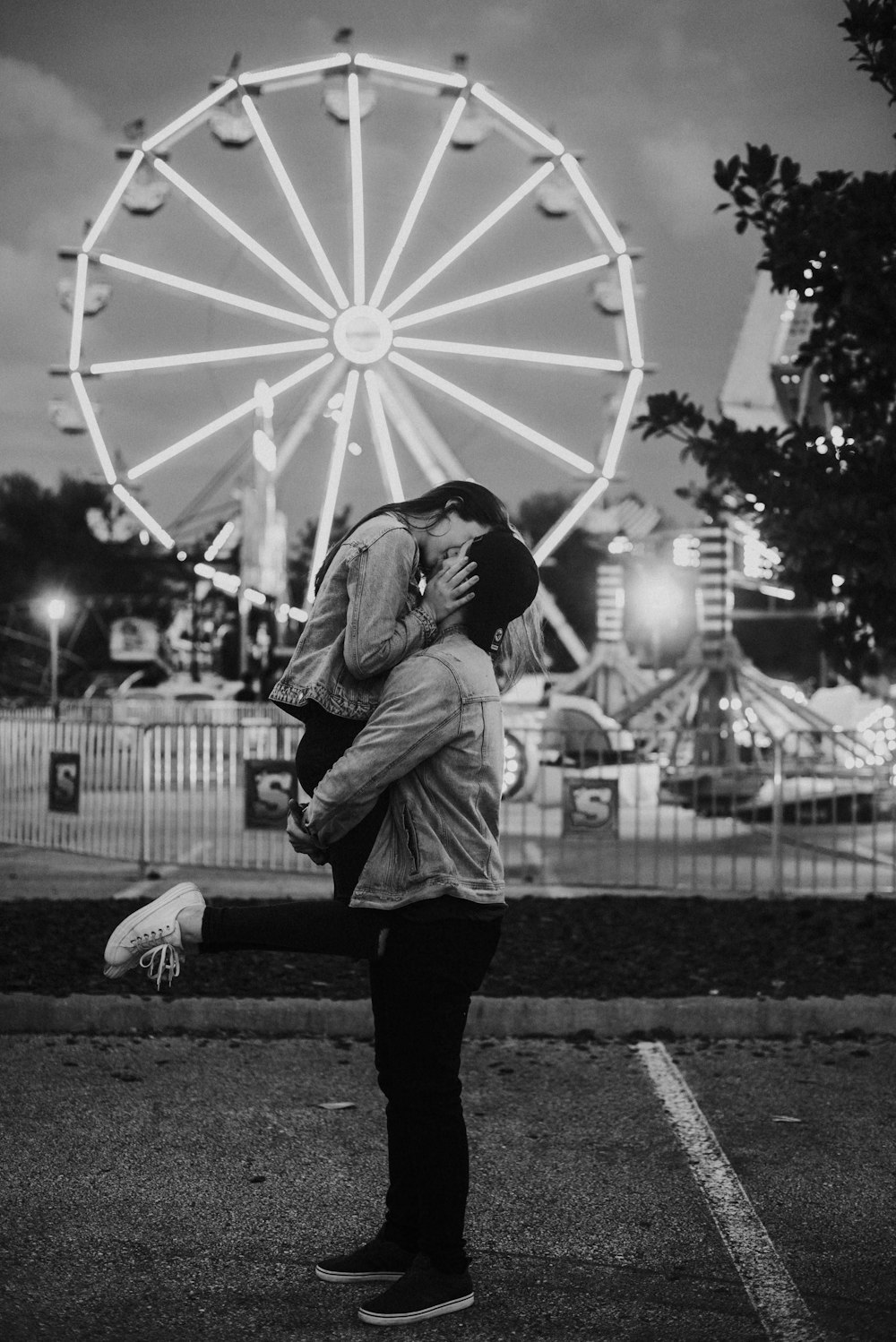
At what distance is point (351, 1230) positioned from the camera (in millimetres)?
3828

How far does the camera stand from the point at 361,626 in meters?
3.41

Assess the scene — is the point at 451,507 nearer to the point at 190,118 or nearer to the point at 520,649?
the point at 520,649

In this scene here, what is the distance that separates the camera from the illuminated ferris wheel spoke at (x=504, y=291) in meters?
20.8

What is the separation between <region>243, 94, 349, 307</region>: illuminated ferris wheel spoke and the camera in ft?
68.1

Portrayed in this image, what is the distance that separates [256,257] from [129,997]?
1655cm

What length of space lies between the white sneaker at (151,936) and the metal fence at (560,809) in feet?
25.2

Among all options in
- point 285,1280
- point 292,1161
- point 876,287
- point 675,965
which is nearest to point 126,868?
point 675,965

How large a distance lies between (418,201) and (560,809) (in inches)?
454

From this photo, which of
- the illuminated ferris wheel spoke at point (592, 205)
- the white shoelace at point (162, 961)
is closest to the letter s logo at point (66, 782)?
the white shoelace at point (162, 961)

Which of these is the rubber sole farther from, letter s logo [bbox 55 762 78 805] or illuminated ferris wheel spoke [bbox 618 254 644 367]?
illuminated ferris wheel spoke [bbox 618 254 644 367]

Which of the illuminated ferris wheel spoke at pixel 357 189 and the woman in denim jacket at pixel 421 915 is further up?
the illuminated ferris wheel spoke at pixel 357 189

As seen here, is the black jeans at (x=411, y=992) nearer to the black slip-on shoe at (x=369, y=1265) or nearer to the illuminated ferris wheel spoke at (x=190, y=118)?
the black slip-on shoe at (x=369, y=1265)

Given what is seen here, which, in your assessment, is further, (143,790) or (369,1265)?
(143,790)

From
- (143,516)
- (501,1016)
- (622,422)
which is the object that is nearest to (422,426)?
(622,422)
